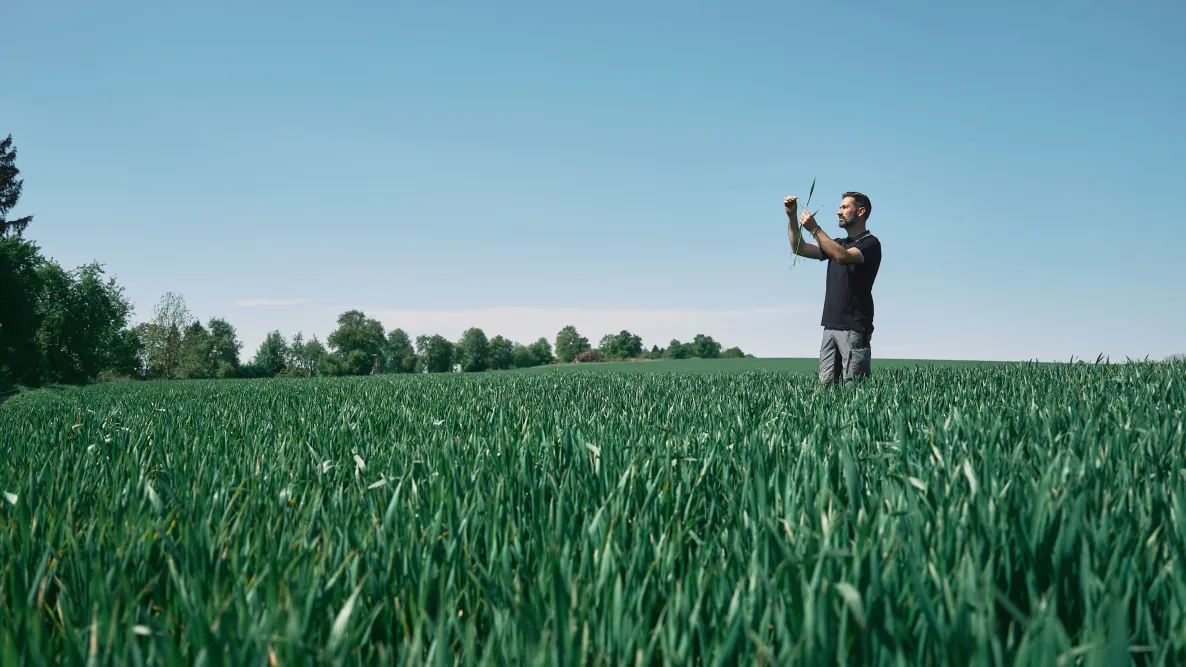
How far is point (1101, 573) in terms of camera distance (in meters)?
1.27

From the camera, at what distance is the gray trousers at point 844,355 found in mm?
6824

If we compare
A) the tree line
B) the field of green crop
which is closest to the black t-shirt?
the field of green crop

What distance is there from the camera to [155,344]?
8100 cm

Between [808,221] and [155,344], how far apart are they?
3668 inches

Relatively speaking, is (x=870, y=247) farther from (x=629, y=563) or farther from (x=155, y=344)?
(x=155, y=344)

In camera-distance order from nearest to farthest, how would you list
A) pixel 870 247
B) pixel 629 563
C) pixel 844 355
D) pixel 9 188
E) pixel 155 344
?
1. pixel 629 563
2. pixel 870 247
3. pixel 844 355
4. pixel 9 188
5. pixel 155 344

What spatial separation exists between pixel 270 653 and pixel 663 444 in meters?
2.09

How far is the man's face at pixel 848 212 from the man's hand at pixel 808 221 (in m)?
0.83

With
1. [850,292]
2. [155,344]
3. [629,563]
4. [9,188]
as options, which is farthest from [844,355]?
[155,344]

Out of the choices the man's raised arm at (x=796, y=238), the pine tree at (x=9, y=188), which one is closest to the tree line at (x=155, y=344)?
the pine tree at (x=9, y=188)

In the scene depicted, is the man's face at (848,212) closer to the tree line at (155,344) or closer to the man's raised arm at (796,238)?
the man's raised arm at (796,238)

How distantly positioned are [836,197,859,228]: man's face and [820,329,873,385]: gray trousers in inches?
45.1

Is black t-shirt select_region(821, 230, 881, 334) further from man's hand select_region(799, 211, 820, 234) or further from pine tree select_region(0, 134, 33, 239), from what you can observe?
pine tree select_region(0, 134, 33, 239)

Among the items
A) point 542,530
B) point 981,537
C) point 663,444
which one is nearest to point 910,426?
point 663,444
